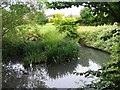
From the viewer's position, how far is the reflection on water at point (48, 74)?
373 cm

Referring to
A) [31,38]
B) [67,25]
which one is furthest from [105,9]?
[31,38]

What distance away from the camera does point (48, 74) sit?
4.41m

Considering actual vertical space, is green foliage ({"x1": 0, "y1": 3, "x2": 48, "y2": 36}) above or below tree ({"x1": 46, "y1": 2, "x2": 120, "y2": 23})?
above

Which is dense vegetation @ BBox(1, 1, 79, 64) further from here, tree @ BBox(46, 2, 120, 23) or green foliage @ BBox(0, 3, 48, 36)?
tree @ BBox(46, 2, 120, 23)

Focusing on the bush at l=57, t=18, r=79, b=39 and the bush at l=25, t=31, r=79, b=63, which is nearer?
the bush at l=57, t=18, r=79, b=39

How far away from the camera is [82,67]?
4.97m

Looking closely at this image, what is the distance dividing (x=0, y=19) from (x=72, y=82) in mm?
1639

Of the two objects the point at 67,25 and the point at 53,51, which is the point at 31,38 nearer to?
the point at 53,51

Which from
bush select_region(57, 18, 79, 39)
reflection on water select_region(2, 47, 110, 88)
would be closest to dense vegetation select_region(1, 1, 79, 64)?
reflection on water select_region(2, 47, 110, 88)

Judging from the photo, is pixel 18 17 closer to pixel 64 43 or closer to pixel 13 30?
pixel 13 30

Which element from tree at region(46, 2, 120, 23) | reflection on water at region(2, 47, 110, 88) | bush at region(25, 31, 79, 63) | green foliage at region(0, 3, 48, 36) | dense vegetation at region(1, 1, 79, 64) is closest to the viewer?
tree at region(46, 2, 120, 23)

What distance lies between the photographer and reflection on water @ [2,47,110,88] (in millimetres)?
3727

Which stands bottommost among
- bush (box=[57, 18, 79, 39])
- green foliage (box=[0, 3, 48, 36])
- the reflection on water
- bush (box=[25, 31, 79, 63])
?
the reflection on water

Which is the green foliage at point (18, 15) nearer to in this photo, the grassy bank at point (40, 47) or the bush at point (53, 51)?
the grassy bank at point (40, 47)
